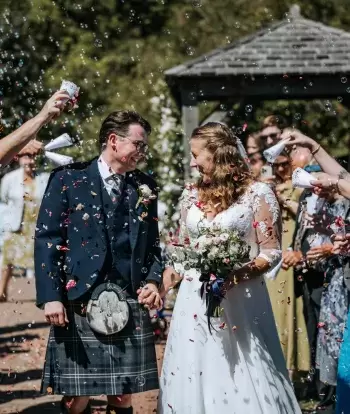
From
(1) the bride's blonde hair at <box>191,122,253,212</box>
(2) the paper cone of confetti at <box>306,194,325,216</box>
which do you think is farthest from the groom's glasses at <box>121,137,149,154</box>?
(2) the paper cone of confetti at <box>306,194,325,216</box>

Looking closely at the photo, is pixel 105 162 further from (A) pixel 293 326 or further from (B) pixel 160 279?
(A) pixel 293 326

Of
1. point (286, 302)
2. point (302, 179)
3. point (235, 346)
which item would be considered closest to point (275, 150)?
point (302, 179)

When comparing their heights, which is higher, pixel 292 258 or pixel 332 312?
pixel 292 258

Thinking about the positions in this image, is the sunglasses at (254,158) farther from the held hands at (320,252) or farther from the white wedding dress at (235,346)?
the white wedding dress at (235,346)

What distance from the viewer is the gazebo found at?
15.4 metres

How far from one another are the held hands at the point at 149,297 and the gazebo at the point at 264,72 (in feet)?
31.1

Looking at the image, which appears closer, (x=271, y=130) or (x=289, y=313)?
(x=289, y=313)

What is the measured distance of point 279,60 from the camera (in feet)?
51.4

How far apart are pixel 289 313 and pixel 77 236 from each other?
3.53 meters

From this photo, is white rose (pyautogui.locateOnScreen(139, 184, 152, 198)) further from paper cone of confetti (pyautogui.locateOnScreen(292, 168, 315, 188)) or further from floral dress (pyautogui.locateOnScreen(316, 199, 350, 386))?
floral dress (pyautogui.locateOnScreen(316, 199, 350, 386))

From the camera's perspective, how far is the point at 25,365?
959 centimetres

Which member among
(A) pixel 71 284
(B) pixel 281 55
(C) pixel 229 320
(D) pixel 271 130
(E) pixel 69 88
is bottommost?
(C) pixel 229 320

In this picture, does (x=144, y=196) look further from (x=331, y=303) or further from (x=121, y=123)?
(x=331, y=303)

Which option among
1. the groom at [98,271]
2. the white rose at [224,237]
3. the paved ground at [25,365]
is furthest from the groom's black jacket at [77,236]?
the paved ground at [25,365]
